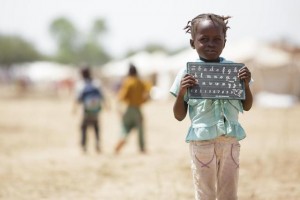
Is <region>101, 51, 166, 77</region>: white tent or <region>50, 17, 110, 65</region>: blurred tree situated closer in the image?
<region>101, 51, 166, 77</region>: white tent

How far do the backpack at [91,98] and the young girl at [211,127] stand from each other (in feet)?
19.1

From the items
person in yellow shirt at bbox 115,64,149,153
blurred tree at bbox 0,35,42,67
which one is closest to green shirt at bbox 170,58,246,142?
person in yellow shirt at bbox 115,64,149,153

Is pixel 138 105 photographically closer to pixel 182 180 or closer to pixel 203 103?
pixel 182 180

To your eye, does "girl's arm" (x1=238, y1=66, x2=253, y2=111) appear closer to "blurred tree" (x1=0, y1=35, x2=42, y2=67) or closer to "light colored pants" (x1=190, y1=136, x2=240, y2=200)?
"light colored pants" (x1=190, y1=136, x2=240, y2=200)

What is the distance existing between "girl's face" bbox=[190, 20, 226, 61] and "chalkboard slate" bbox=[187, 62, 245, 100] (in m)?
0.11

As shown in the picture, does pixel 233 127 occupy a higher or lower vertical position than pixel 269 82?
lower

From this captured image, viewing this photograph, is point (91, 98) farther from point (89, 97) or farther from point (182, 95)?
point (182, 95)

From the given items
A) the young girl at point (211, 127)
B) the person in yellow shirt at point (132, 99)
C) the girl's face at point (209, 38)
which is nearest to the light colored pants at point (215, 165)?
the young girl at point (211, 127)

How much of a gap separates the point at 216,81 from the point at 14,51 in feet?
229

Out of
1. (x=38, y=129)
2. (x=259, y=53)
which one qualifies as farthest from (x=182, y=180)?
(x=259, y=53)

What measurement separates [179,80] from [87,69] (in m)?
5.89

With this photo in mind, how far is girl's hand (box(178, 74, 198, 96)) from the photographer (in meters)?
3.07

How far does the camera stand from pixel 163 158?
788 centimetres

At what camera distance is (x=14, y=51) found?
→ 69250 mm
